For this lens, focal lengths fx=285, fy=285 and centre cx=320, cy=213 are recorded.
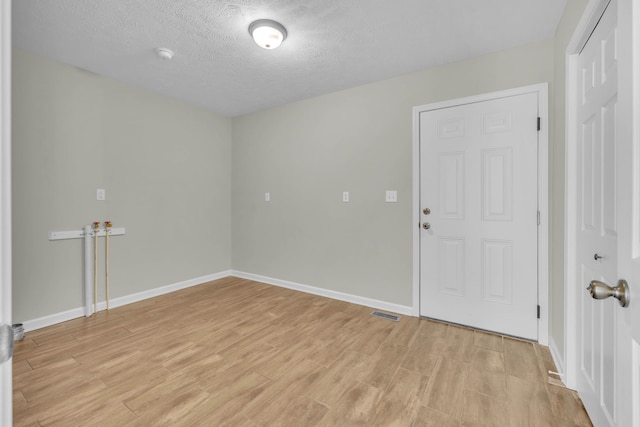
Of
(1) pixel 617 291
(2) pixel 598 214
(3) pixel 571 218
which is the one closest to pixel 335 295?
(3) pixel 571 218

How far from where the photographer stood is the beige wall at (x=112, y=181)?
8.25 feet

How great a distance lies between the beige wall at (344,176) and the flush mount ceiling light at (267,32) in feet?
4.13

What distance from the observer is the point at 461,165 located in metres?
2.61

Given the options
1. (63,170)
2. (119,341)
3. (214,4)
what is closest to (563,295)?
(214,4)

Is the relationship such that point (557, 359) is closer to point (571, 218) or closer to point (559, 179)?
point (571, 218)

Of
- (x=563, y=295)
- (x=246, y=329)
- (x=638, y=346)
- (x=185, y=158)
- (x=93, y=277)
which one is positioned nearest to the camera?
(x=638, y=346)

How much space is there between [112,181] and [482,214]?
375 centimetres

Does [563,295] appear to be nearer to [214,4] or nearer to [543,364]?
[543,364]

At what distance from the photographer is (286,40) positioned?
7.61 feet

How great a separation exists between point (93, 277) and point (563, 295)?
4.04 m
